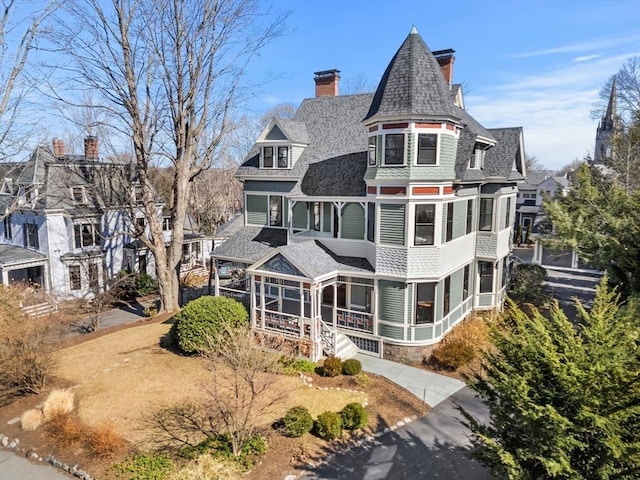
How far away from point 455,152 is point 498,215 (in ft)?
17.5

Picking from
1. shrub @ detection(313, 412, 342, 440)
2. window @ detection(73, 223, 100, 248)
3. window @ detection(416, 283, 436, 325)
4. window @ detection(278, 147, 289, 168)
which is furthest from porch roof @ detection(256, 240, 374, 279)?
window @ detection(73, 223, 100, 248)

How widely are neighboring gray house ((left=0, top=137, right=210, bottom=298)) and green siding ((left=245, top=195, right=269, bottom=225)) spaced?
29.9 ft

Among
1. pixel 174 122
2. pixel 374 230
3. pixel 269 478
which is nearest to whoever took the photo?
pixel 269 478

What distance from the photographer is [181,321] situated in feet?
56.6

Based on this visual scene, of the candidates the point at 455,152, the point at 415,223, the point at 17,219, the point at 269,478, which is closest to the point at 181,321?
the point at 269,478

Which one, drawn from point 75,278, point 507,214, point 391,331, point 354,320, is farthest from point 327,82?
point 75,278

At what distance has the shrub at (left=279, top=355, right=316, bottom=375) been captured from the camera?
51.2ft

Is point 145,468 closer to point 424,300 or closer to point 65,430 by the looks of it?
point 65,430

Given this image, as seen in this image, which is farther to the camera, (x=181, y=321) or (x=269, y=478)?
(x=181, y=321)

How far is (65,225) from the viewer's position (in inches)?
1145

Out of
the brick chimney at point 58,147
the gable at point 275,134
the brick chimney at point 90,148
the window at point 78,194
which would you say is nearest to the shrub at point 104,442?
the gable at point 275,134

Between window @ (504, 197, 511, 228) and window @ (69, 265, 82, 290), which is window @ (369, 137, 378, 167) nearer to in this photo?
window @ (504, 197, 511, 228)

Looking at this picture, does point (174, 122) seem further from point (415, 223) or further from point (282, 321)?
point (415, 223)

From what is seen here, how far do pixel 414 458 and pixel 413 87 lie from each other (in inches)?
506
